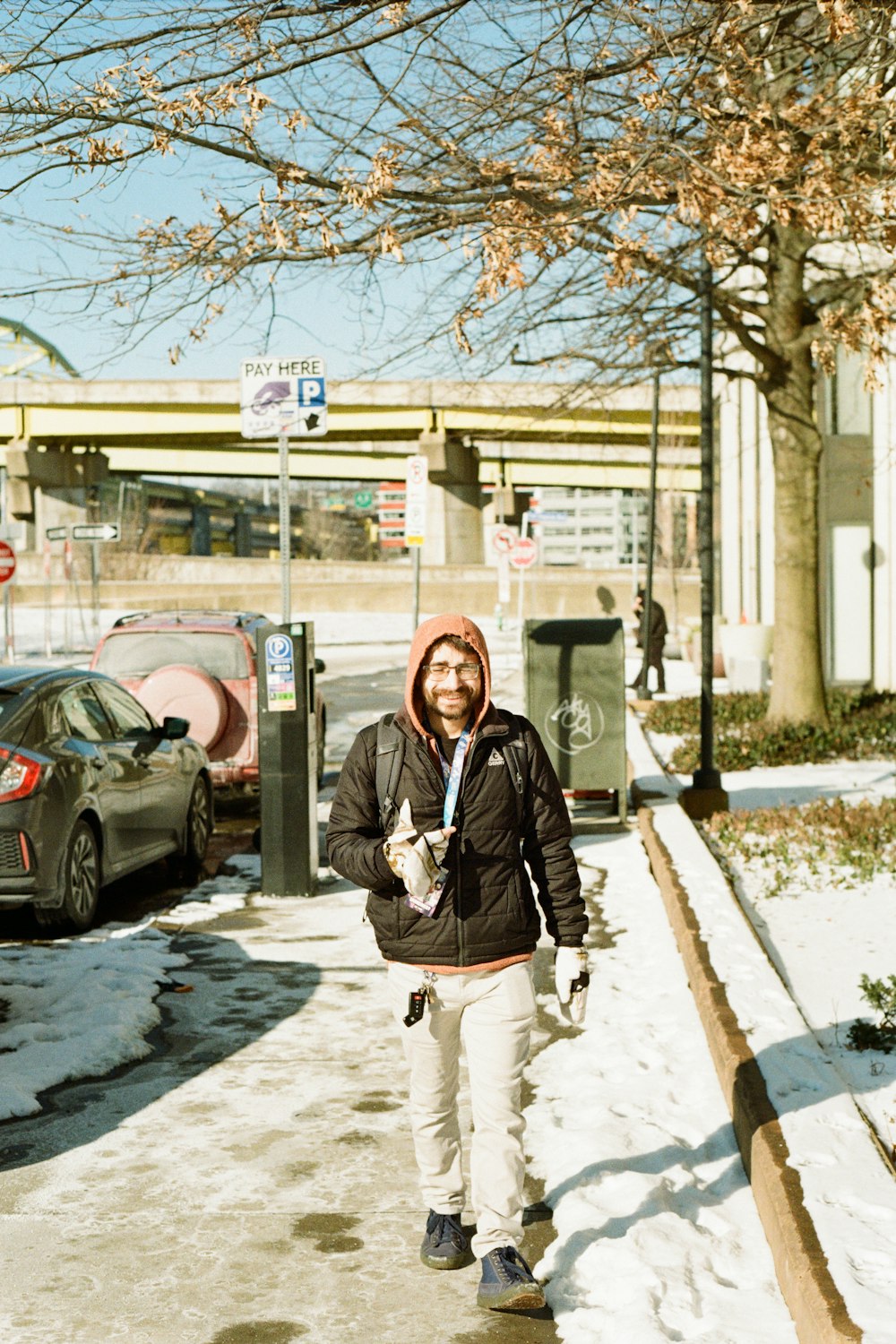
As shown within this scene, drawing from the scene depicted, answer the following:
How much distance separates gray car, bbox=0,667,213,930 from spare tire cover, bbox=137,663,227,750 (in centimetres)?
171

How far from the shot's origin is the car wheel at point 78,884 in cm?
903

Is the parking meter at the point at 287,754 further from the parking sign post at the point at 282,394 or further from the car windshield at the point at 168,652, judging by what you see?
the car windshield at the point at 168,652

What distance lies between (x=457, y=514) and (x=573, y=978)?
2767 inches

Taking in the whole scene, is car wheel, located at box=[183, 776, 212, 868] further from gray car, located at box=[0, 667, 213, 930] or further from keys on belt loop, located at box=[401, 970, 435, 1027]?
keys on belt loop, located at box=[401, 970, 435, 1027]

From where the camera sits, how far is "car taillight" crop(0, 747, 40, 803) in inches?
344

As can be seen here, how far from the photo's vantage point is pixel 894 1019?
664cm

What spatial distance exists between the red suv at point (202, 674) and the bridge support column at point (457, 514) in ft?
180

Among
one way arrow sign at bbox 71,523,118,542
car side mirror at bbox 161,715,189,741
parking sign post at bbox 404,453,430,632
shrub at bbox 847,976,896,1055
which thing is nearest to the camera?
shrub at bbox 847,976,896,1055

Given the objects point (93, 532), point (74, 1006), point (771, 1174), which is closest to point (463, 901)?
point (771, 1174)

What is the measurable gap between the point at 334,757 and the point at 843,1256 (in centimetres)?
1520

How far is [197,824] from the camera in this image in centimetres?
1163

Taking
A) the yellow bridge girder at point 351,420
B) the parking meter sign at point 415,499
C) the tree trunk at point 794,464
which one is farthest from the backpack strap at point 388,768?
the yellow bridge girder at point 351,420

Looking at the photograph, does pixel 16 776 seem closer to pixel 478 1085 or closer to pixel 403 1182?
pixel 403 1182

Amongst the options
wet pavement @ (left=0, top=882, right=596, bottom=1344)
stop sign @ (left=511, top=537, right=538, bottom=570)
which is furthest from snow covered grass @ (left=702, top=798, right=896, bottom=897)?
stop sign @ (left=511, top=537, right=538, bottom=570)
